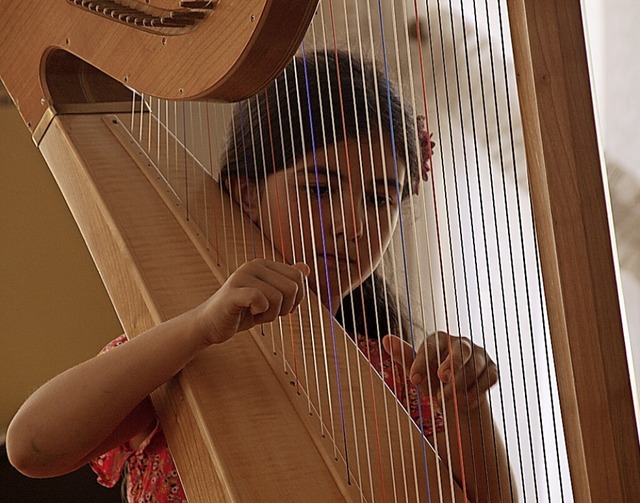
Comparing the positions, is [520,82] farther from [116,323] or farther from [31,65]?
[116,323]

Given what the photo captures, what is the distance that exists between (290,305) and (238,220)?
0.34 m

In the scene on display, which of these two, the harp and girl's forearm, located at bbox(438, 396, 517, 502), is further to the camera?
girl's forearm, located at bbox(438, 396, 517, 502)

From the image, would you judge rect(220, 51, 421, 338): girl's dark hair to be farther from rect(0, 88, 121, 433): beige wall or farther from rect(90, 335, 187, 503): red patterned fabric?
rect(0, 88, 121, 433): beige wall

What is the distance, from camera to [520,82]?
0.50 metres

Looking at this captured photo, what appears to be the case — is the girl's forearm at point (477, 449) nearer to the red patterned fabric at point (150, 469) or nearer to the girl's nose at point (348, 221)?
the red patterned fabric at point (150, 469)

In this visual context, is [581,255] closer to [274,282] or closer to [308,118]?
[274,282]

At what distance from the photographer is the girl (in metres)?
0.87

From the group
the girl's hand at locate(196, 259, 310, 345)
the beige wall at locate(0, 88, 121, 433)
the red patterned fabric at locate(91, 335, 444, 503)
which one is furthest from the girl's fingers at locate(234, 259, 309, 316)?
the beige wall at locate(0, 88, 121, 433)

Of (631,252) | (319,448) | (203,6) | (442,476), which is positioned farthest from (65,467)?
(631,252)

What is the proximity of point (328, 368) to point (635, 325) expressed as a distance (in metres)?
A: 0.66

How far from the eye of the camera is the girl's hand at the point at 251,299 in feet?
2.80

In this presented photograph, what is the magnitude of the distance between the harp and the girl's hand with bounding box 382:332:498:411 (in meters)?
0.05

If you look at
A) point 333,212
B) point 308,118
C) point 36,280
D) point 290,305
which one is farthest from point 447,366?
point 36,280

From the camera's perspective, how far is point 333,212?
3.47 ft
